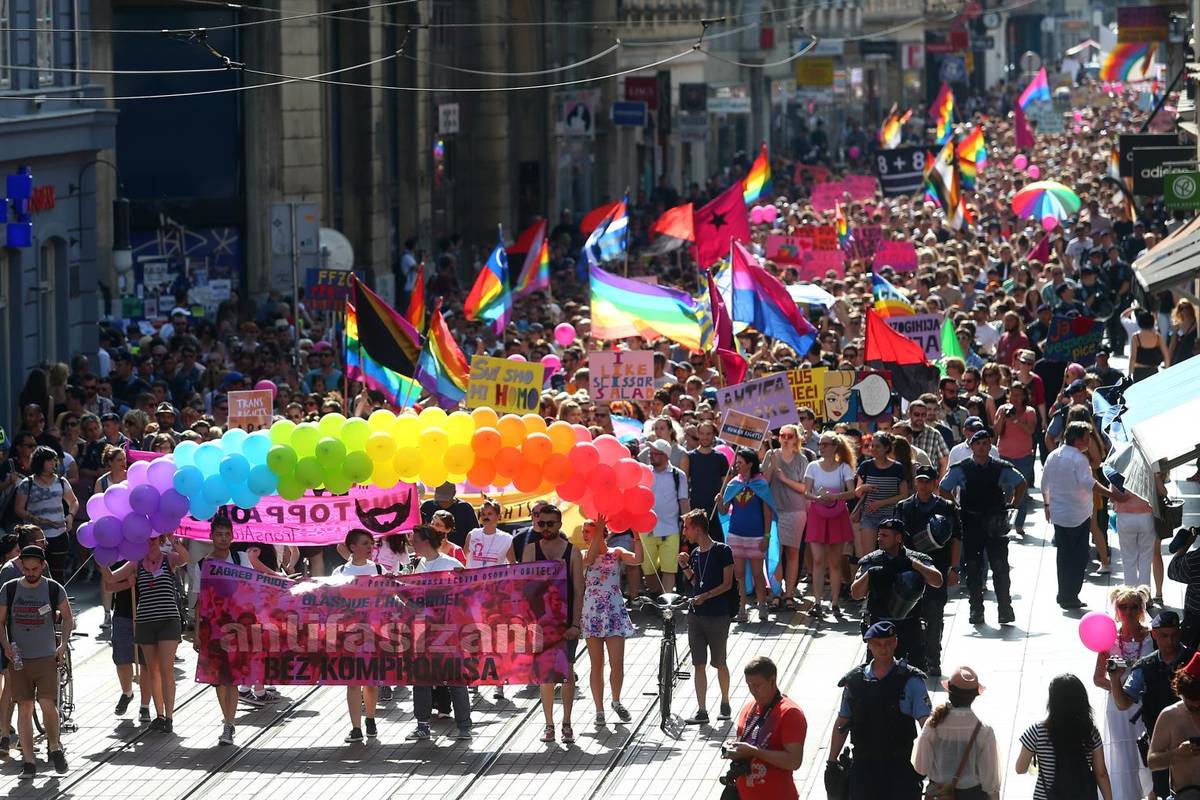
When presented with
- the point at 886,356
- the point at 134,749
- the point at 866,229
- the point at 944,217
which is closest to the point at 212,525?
the point at 134,749

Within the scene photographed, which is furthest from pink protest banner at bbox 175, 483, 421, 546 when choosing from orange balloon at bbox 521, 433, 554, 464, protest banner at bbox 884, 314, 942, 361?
protest banner at bbox 884, 314, 942, 361

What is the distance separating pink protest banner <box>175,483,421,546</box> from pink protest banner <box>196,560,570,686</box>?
1.44 m

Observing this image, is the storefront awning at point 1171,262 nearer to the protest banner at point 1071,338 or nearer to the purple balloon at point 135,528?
the protest banner at point 1071,338

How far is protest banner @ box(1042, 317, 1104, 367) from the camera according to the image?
23.8m

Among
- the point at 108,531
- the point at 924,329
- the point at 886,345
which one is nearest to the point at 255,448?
the point at 108,531

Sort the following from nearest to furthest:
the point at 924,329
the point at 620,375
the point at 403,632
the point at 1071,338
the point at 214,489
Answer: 1. the point at 403,632
2. the point at 214,489
3. the point at 620,375
4. the point at 924,329
5. the point at 1071,338

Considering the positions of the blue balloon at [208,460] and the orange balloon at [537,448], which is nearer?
the blue balloon at [208,460]

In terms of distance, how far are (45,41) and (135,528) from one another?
13337 millimetres

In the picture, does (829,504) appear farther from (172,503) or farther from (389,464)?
(172,503)

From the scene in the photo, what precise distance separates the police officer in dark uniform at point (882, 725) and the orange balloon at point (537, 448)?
413 cm

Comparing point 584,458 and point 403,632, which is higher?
point 584,458

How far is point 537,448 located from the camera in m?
15.1

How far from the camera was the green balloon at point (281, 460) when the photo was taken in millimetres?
15039

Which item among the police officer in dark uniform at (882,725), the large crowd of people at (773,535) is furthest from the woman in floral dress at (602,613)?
the police officer in dark uniform at (882,725)
